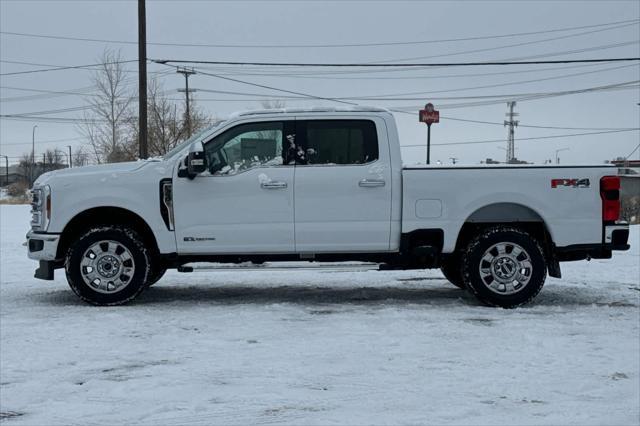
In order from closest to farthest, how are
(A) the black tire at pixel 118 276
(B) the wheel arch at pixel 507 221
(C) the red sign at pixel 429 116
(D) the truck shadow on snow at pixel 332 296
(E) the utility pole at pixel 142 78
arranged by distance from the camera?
(A) the black tire at pixel 118 276 < (B) the wheel arch at pixel 507 221 < (D) the truck shadow on snow at pixel 332 296 < (E) the utility pole at pixel 142 78 < (C) the red sign at pixel 429 116

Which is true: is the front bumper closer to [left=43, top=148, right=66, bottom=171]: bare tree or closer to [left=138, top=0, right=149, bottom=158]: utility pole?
[left=138, top=0, right=149, bottom=158]: utility pole

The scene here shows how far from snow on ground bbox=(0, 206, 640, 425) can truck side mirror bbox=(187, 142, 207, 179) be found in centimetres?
148

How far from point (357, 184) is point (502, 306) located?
2018mm

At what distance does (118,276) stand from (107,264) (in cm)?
18

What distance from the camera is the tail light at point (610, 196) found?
833 centimetres

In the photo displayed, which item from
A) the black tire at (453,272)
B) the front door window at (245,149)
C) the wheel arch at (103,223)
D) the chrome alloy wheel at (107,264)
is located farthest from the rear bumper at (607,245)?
the chrome alloy wheel at (107,264)

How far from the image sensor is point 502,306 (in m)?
8.27

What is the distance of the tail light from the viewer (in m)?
8.33

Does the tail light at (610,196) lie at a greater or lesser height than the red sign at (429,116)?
lesser

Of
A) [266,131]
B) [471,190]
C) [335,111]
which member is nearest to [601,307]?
[471,190]

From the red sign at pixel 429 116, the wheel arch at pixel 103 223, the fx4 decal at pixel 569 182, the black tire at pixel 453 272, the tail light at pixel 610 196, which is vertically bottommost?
the black tire at pixel 453 272

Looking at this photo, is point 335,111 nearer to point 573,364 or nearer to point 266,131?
point 266,131

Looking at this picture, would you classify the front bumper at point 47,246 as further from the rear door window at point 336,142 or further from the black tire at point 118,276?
the rear door window at point 336,142

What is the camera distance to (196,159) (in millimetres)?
8125
